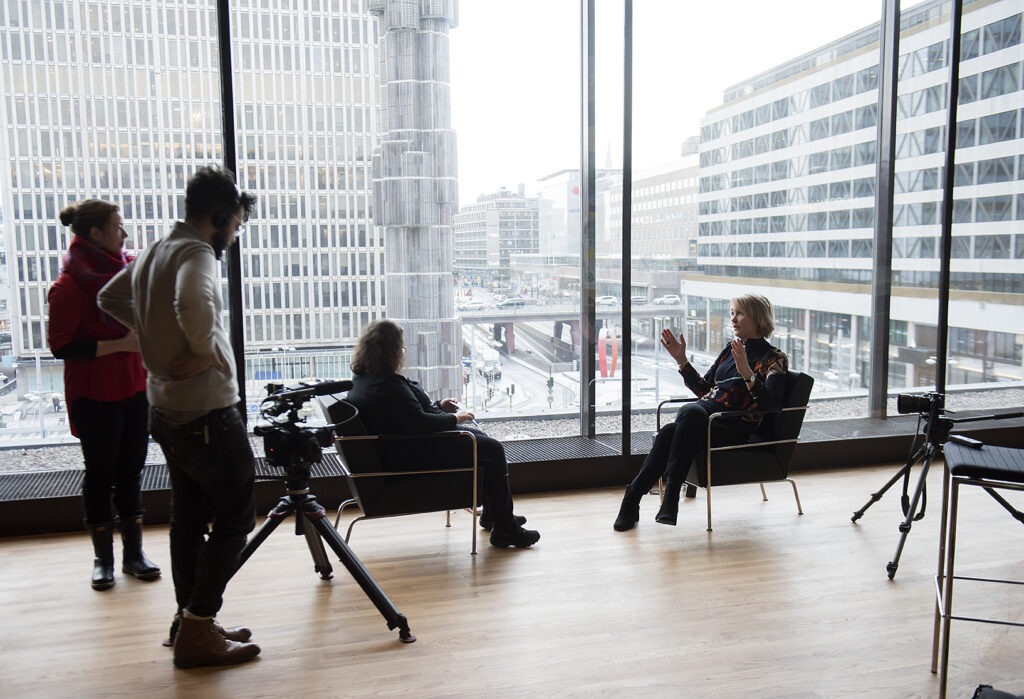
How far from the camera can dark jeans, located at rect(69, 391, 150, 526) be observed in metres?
3.20

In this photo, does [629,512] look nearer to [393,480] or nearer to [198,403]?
[393,480]

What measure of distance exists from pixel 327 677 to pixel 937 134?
5.06 m

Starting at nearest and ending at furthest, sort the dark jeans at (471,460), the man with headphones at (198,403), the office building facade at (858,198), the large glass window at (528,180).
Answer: the man with headphones at (198,403) → the dark jeans at (471,460) → the large glass window at (528,180) → the office building facade at (858,198)

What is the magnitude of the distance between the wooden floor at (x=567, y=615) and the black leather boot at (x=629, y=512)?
0.07 m

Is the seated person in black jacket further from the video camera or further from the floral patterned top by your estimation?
the floral patterned top

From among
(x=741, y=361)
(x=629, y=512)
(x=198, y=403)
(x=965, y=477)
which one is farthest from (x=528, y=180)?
(x=965, y=477)

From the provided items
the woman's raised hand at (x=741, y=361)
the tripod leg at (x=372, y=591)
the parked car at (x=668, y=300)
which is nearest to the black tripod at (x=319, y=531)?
the tripod leg at (x=372, y=591)

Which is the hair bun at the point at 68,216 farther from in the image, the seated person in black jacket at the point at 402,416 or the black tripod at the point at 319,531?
the black tripod at the point at 319,531

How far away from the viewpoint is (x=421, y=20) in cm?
447

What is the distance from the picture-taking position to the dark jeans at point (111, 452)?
320cm

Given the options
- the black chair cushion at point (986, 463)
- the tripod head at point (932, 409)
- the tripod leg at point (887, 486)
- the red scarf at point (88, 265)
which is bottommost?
the tripod leg at point (887, 486)

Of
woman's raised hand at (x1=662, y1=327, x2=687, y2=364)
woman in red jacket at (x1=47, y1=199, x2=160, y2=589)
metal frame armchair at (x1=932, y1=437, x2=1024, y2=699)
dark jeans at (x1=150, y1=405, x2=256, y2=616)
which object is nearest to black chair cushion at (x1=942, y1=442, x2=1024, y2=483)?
metal frame armchair at (x1=932, y1=437, x2=1024, y2=699)

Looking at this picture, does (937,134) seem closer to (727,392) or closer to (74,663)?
(727,392)

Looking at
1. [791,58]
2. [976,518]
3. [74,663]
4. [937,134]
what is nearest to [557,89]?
[791,58]
